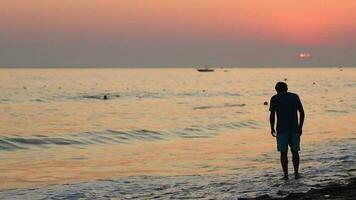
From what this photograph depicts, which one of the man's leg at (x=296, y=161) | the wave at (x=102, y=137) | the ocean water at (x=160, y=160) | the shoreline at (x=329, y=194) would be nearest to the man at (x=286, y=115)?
the man's leg at (x=296, y=161)

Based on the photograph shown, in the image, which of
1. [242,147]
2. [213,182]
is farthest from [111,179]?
[242,147]

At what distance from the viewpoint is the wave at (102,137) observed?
72.8 feet

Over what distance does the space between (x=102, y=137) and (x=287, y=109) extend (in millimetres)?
15214

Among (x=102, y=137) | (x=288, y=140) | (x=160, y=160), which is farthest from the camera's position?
(x=102, y=137)

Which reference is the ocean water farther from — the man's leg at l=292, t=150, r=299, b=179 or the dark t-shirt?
the dark t-shirt

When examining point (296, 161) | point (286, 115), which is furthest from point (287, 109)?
point (296, 161)

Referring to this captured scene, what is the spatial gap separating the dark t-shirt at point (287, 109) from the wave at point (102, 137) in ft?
40.7

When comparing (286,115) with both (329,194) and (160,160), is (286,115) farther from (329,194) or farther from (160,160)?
(160,160)

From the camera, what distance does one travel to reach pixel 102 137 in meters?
25.1

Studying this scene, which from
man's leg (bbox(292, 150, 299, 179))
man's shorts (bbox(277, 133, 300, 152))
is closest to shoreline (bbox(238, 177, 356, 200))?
man's shorts (bbox(277, 133, 300, 152))

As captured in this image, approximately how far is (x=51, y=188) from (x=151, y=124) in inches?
791

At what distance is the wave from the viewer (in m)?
22.2

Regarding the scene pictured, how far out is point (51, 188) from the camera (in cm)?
1205

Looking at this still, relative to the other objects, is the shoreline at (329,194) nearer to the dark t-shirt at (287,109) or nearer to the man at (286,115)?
the man at (286,115)
